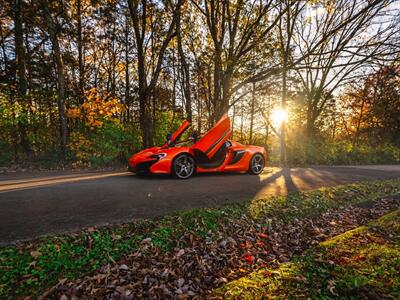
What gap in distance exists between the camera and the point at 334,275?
2336 mm

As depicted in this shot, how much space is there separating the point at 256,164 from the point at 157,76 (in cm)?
606

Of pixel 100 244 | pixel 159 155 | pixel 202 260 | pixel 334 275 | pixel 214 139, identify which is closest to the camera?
pixel 334 275

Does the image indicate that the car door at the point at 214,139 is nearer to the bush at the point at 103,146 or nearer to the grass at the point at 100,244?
the grass at the point at 100,244

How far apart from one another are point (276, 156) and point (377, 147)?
367 inches

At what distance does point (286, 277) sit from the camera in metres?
2.29

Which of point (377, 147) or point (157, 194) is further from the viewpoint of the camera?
point (377, 147)

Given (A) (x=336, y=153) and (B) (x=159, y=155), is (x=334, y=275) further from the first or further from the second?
(A) (x=336, y=153)

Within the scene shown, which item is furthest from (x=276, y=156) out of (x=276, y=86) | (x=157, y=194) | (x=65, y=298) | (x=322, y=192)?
(x=65, y=298)

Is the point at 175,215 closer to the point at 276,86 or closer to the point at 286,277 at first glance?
the point at 286,277

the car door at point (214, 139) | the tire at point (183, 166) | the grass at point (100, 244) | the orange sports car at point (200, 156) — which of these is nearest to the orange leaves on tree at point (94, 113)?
the orange sports car at point (200, 156)

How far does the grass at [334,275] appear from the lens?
6.70 ft

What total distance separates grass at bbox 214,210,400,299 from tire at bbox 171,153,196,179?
3.57 m

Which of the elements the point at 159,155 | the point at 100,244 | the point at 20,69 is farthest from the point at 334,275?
the point at 20,69

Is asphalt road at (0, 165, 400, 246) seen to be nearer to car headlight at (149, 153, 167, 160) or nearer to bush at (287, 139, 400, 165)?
car headlight at (149, 153, 167, 160)
